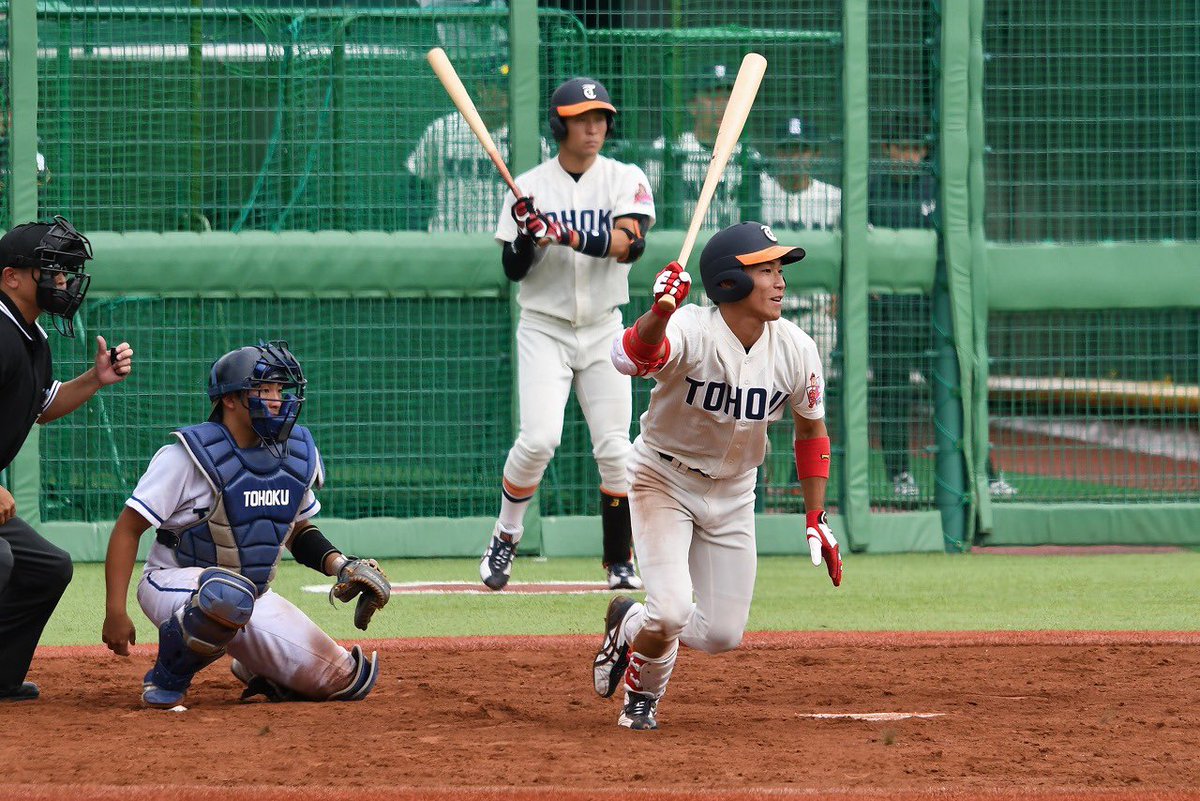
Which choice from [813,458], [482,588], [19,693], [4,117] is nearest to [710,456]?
[813,458]

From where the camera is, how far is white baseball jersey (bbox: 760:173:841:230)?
932cm

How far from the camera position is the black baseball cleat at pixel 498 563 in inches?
297

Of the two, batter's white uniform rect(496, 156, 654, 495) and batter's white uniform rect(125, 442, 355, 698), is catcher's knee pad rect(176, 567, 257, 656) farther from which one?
batter's white uniform rect(496, 156, 654, 495)

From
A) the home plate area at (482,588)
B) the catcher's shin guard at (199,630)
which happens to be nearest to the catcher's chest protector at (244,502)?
the catcher's shin guard at (199,630)

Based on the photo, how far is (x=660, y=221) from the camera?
9.24m

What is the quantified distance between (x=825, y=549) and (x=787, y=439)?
4543 mm

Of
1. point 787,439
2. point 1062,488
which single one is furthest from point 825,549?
point 1062,488

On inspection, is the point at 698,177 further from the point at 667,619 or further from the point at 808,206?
the point at 667,619

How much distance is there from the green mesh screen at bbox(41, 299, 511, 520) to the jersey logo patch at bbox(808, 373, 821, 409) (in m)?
4.36

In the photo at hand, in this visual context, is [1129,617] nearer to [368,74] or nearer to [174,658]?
[174,658]

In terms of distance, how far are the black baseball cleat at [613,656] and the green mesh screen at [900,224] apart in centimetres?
457

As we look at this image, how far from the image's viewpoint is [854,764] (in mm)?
4008

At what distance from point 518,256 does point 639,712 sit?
126 inches

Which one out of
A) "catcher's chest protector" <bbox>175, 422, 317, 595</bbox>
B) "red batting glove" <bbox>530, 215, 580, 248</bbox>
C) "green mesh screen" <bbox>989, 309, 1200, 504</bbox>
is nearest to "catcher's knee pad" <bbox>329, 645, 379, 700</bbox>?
"catcher's chest protector" <bbox>175, 422, 317, 595</bbox>
